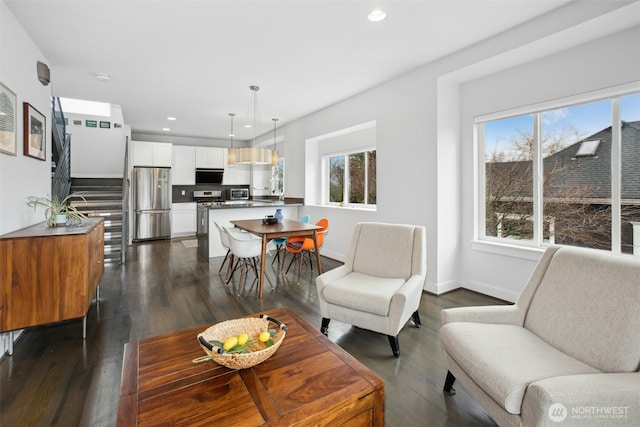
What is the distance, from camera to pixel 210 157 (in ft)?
28.0

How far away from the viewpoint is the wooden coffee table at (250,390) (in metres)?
1.08

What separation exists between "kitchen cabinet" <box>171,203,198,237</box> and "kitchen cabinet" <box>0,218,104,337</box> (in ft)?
18.7

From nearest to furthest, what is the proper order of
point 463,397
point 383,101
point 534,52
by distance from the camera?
point 463,397 < point 534,52 < point 383,101

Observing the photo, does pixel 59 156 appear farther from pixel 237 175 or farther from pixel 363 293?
pixel 363 293

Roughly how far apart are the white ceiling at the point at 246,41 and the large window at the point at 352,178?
123 centimetres

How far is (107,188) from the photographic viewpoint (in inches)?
243

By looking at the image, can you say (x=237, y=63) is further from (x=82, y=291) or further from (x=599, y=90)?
(x=599, y=90)

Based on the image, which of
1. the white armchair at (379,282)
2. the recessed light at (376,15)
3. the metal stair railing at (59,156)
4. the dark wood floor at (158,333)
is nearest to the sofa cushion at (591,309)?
the dark wood floor at (158,333)

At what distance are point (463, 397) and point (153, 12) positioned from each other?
3709 mm

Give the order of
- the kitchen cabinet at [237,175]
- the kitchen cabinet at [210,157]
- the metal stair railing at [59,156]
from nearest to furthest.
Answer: the metal stair railing at [59,156], the kitchen cabinet at [210,157], the kitchen cabinet at [237,175]

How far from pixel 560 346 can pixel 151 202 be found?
7976 millimetres

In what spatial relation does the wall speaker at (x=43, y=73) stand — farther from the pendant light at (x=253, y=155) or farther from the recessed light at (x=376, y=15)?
the recessed light at (x=376, y=15)

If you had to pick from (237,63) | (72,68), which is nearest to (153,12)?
(237,63)

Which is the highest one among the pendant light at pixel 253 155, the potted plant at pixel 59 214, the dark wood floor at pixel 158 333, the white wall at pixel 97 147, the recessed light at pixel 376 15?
the recessed light at pixel 376 15
